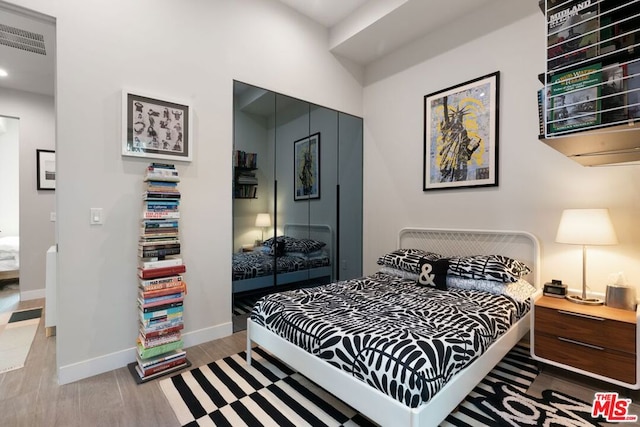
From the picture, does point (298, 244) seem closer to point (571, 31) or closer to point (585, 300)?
point (585, 300)

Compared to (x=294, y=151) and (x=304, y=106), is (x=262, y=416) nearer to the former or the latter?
(x=294, y=151)

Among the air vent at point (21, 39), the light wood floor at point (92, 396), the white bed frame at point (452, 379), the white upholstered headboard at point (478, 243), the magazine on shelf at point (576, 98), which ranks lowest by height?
the light wood floor at point (92, 396)

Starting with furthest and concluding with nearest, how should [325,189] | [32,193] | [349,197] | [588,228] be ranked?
[32,193] < [349,197] < [325,189] < [588,228]

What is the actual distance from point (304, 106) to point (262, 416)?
9.79 ft

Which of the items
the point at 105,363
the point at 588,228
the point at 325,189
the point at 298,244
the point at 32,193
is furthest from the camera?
the point at 32,193

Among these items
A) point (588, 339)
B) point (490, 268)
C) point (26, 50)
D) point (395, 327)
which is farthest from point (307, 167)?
point (26, 50)

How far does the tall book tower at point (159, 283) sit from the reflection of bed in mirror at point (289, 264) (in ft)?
2.45

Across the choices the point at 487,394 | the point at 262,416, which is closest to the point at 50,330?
the point at 262,416

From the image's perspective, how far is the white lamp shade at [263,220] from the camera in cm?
314

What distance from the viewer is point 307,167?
3.56 m

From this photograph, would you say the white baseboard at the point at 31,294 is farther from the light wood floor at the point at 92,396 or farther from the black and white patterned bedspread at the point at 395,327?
the black and white patterned bedspread at the point at 395,327

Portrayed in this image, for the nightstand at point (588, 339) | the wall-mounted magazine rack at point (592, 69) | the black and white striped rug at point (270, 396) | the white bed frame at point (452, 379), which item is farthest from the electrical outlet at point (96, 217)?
the nightstand at point (588, 339)

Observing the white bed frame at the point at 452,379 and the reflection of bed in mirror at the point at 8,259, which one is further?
the reflection of bed in mirror at the point at 8,259

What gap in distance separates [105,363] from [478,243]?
11.1ft
